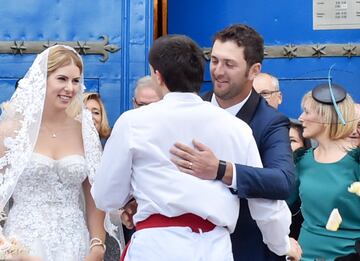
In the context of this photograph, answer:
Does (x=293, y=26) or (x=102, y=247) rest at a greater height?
(x=293, y=26)

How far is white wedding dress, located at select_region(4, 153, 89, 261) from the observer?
3.62 metres

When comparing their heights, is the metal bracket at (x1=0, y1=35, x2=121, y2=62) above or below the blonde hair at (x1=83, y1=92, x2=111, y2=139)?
above

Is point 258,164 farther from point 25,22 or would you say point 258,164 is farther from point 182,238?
point 25,22

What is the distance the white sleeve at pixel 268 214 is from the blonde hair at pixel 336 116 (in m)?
1.07

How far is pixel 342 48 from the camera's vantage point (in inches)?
200

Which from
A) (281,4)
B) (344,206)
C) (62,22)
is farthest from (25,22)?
(344,206)

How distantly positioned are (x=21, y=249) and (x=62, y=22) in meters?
2.23

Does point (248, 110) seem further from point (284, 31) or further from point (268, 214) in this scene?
point (284, 31)

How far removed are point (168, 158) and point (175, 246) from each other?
29 centimetres

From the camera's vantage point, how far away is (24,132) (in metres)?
3.66

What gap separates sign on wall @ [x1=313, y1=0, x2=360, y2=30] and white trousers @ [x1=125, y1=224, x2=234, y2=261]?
2.90 metres

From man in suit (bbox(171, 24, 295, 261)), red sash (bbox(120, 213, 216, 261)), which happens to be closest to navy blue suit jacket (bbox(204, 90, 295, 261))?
man in suit (bbox(171, 24, 295, 261))

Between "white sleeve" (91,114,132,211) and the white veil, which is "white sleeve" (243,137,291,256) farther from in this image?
the white veil

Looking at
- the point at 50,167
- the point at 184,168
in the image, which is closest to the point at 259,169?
the point at 184,168
